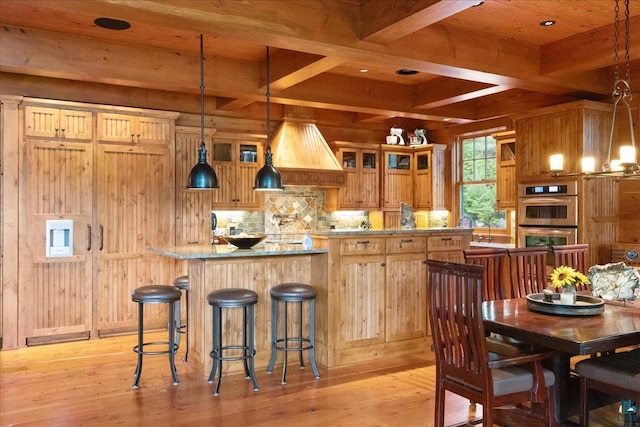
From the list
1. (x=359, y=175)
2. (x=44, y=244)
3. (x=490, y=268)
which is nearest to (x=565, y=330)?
(x=490, y=268)

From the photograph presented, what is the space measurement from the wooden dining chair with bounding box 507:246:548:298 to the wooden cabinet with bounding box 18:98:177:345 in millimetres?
3909

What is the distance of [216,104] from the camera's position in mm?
6746

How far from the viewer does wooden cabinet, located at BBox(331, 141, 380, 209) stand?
770cm

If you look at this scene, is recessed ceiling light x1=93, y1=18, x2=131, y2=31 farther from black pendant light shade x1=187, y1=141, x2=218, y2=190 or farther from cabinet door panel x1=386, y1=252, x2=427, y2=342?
cabinet door panel x1=386, y1=252, x2=427, y2=342

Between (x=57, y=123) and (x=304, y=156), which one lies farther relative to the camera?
(x=304, y=156)

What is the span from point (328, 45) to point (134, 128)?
300 centimetres

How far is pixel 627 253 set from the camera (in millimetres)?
5316

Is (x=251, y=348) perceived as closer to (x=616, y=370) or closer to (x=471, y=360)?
(x=471, y=360)

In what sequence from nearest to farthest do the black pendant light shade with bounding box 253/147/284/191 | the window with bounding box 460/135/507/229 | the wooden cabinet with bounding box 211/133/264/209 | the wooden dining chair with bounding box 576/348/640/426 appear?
the wooden dining chair with bounding box 576/348/640/426 → the black pendant light shade with bounding box 253/147/284/191 → the wooden cabinet with bounding box 211/133/264/209 → the window with bounding box 460/135/507/229

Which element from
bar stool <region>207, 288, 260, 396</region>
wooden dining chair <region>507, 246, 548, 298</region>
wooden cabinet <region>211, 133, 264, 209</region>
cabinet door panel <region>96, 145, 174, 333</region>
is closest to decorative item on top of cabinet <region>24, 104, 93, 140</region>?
cabinet door panel <region>96, 145, 174, 333</region>

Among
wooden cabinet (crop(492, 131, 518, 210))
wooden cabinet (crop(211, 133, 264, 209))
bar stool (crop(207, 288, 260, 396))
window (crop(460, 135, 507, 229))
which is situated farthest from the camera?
window (crop(460, 135, 507, 229))

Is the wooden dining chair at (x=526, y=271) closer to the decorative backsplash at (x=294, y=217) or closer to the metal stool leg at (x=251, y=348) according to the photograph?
the metal stool leg at (x=251, y=348)

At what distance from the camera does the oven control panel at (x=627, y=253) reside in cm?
524

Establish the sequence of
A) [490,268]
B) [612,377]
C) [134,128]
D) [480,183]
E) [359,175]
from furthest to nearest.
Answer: [359,175]
[480,183]
[134,128]
[490,268]
[612,377]
